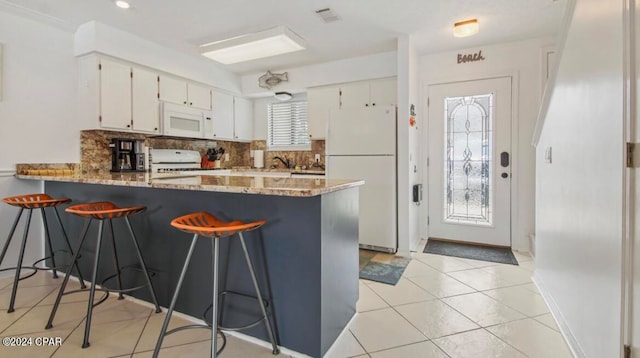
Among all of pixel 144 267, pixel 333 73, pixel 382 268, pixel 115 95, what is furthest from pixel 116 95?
pixel 382 268

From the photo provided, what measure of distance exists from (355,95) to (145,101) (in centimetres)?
253

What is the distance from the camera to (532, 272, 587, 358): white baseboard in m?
1.66

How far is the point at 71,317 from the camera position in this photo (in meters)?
2.09

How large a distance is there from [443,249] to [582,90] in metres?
2.44

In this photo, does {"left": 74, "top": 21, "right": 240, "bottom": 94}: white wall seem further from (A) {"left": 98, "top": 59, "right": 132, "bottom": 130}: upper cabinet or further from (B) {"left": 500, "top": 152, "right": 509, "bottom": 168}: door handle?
(B) {"left": 500, "top": 152, "right": 509, "bottom": 168}: door handle

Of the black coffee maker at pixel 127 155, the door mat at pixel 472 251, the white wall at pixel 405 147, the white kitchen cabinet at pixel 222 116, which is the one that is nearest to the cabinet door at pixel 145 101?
the black coffee maker at pixel 127 155

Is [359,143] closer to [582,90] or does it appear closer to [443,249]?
[443,249]

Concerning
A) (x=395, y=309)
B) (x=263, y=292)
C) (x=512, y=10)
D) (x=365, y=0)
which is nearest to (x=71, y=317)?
(x=263, y=292)

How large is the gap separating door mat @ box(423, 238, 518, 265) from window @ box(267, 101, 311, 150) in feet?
7.67

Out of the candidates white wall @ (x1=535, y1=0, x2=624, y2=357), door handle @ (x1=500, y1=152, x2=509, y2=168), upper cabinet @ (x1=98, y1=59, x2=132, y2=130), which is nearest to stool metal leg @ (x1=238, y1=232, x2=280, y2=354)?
white wall @ (x1=535, y1=0, x2=624, y2=357)

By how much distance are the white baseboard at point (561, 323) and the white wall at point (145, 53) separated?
14.2 feet

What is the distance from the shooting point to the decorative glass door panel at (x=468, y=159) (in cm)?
382

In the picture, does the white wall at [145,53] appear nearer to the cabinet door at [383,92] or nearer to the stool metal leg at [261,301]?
the cabinet door at [383,92]

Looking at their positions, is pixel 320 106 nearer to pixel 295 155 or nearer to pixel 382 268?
pixel 295 155
